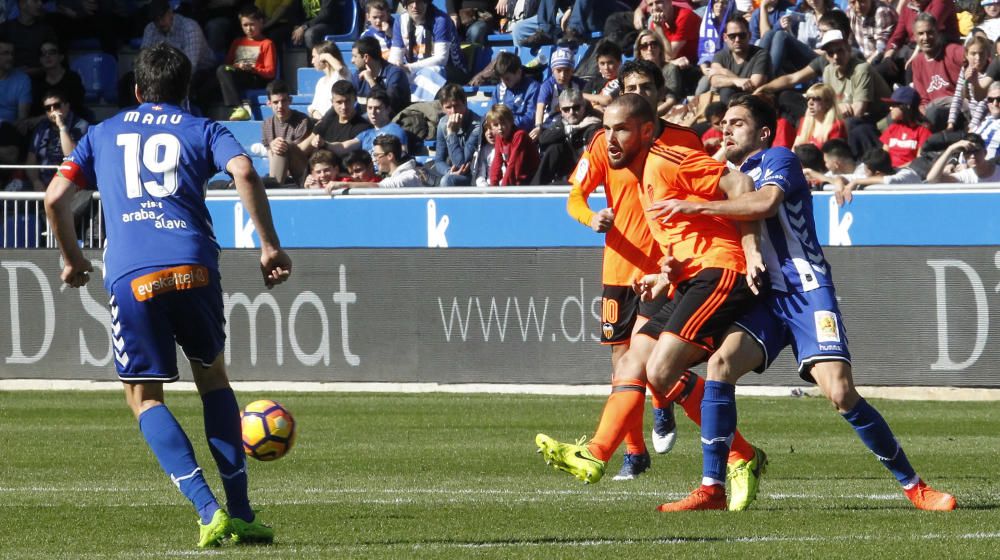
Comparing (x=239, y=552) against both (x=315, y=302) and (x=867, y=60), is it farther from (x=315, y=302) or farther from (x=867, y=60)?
(x=867, y=60)

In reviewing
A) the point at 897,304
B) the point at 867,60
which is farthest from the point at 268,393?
the point at 867,60

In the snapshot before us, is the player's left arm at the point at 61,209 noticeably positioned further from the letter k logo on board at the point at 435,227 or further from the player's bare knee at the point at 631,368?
the letter k logo on board at the point at 435,227

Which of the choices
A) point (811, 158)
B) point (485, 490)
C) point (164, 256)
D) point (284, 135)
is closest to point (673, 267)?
point (485, 490)

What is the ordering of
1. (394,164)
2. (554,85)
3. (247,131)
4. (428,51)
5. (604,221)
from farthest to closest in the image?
(247,131)
(428,51)
(554,85)
(394,164)
(604,221)

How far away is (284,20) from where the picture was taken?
2464 centimetres

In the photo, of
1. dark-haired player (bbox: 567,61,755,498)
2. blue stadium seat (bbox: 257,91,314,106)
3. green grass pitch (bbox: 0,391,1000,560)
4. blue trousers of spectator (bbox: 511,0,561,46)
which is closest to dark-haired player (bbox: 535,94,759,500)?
green grass pitch (bbox: 0,391,1000,560)

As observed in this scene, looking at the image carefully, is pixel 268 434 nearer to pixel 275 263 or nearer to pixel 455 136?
pixel 275 263

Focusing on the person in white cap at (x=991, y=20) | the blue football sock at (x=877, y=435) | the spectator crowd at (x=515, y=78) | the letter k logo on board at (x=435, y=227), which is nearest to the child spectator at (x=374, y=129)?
the spectator crowd at (x=515, y=78)

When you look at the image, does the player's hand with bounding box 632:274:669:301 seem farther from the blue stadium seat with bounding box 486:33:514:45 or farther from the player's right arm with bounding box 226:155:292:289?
the blue stadium seat with bounding box 486:33:514:45

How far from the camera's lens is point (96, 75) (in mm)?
24719

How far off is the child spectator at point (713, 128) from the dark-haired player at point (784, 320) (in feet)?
27.6

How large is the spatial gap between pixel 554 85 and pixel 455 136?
1310 millimetres

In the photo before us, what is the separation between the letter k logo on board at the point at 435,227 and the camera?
1745cm

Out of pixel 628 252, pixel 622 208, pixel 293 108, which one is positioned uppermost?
pixel 622 208
